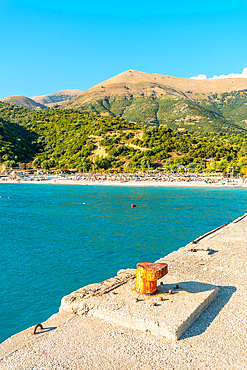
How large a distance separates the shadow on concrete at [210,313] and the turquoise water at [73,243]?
20.3 feet

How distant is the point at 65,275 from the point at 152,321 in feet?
28.4

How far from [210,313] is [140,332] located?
246 cm

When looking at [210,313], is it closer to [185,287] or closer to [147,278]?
[185,287]

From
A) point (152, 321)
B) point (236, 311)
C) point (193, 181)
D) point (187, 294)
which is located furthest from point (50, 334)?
point (193, 181)

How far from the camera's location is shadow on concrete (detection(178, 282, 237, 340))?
23.8 feet

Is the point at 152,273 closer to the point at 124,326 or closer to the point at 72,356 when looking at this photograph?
the point at 124,326

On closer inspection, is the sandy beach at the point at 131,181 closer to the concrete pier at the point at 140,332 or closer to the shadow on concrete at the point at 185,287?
the shadow on concrete at the point at 185,287

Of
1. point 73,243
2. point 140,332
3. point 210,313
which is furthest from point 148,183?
point 140,332

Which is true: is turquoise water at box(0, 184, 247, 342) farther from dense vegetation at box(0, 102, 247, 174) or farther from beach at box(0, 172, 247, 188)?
dense vegetation at box(0, 102, 247, 174)

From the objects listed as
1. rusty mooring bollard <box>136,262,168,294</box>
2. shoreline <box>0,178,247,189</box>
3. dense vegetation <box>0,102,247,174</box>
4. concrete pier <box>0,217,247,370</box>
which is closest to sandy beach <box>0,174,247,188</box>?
shoreline <box>0,178,247,189</box>

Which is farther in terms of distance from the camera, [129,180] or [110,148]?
[110,148]

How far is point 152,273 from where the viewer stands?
8.62m

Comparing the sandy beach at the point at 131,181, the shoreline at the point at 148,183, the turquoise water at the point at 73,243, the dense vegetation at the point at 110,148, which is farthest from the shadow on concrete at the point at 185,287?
the dense vegetation at the point at 110,148

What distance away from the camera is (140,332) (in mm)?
7191
